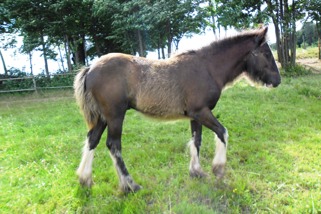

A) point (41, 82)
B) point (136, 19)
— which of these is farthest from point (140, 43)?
point (41, 82)

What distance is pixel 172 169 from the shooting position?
3955 mm

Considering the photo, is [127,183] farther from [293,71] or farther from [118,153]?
[293,71]

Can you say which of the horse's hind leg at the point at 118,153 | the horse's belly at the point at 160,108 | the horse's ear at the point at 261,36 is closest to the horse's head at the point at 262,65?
the horse's ear at the point at 261,36

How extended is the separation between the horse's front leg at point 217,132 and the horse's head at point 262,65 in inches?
44.2

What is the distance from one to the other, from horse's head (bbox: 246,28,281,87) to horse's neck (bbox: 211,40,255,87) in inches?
3.6

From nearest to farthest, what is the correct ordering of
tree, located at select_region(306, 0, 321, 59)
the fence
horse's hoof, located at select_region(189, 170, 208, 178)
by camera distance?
1. horse's hoof, located at select_region(189, 170, 208, 178)
2. the fence
3. tree, located at select_region(306, 0, 321, 59)

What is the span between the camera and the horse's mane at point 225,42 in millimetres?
3871

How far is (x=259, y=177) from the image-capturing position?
11.8 ft

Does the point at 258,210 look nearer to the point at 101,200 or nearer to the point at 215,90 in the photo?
the point at 215,90

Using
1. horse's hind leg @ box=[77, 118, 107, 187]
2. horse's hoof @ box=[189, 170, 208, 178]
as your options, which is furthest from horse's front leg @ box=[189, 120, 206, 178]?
horse's hind leg @ box=[77, 118, 107, 187]

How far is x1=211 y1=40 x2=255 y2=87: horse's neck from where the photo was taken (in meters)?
3.77

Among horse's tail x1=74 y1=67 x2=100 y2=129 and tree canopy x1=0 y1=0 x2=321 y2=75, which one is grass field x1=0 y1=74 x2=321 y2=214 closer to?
horse's tail x1=74 y1=67 x2=100 y2=129

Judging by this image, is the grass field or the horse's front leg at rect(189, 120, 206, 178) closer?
the grass field

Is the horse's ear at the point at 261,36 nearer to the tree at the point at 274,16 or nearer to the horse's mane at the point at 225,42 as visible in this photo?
the horse's mane at the point at 225,42
